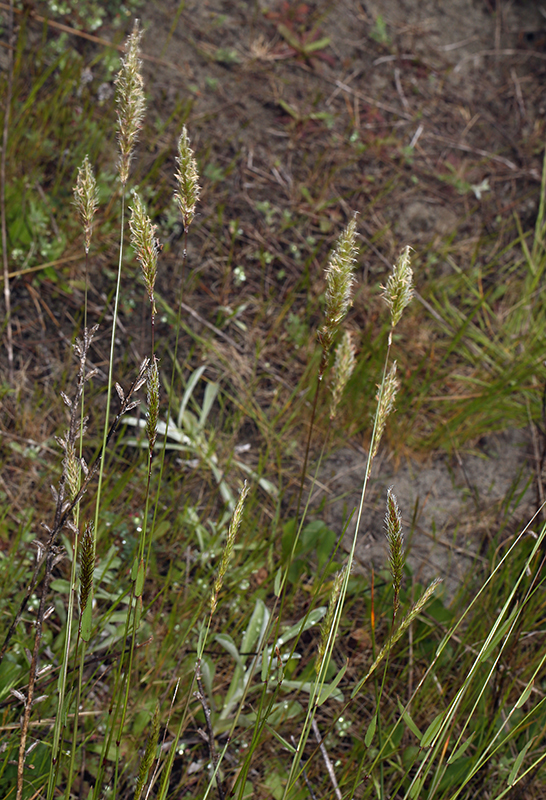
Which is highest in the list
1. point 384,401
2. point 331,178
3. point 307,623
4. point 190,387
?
point 331,178

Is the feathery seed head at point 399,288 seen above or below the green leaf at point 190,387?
above

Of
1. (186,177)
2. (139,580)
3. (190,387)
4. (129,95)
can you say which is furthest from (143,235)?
(190,387)

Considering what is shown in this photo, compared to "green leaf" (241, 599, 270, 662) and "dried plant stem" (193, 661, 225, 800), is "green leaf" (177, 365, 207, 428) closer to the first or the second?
"green leaf" (241, 599, 270, 662)

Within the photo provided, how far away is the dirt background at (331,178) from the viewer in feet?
7.82

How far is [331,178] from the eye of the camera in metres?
3.07

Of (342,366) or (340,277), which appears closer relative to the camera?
(340,277)

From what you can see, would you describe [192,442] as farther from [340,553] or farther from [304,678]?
[304,678]

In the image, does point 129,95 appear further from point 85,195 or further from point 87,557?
point 87,557

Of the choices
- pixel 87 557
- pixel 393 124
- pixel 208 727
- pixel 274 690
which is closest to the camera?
pixel 87 557

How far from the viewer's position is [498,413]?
99.3 inches

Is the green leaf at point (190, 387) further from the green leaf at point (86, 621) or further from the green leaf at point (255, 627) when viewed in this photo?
the green leaf at point (86, 621)

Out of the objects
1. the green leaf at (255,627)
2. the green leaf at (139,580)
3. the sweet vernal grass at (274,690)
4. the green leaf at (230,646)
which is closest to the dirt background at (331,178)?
the sweet vernal grass at (274,690)

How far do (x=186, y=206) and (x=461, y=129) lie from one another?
305 centimetres

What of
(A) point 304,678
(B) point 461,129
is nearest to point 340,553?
(A) point 304,678
